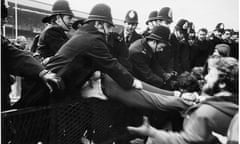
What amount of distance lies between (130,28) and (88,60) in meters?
0.40

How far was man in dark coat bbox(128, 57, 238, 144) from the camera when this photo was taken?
183cm

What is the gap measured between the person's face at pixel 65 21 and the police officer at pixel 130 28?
0.49m

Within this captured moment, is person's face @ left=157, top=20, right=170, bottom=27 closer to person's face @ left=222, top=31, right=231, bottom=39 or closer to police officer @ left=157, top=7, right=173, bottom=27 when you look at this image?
police officer @ left=157, top=7, right=173, bottom=27

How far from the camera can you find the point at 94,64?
252cm

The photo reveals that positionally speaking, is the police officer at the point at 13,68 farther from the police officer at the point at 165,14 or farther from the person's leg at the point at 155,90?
the police officer at the point at 165,14

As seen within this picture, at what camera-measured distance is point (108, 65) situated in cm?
246

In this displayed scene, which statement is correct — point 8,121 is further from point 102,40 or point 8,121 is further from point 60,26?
point 60,26

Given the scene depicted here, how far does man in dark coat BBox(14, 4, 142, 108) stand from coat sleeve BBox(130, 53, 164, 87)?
107 millimetres

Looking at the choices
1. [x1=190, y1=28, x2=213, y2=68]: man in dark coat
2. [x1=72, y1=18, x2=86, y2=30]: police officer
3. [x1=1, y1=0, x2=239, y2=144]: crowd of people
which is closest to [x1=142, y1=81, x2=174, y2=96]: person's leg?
[x1=1, y1=0, x2=239, y2=144]: crowd of people

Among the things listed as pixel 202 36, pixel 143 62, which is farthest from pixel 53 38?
pixel 202 36

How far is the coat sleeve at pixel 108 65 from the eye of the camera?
2.40m

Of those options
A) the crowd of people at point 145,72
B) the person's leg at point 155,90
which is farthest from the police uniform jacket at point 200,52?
the person's leg at point 155,90

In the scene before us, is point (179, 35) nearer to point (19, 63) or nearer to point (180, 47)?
point (180, 47)

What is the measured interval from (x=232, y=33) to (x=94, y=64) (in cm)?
99
